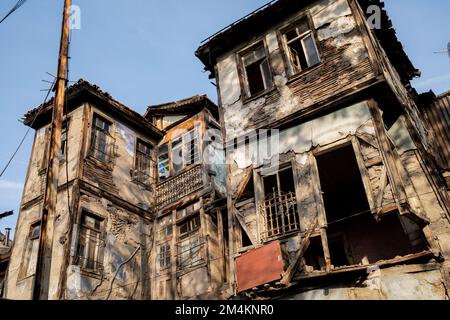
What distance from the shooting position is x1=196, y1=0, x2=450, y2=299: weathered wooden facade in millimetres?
7535

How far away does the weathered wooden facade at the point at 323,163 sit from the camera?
754 cm

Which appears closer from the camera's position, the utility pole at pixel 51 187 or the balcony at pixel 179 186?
the utility pole at pixel 51 187

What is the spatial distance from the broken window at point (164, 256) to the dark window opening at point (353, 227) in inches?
220

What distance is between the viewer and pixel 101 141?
14305 mm

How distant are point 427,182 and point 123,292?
897cm

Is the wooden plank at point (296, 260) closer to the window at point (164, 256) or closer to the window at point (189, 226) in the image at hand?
the window at point (189, 226)

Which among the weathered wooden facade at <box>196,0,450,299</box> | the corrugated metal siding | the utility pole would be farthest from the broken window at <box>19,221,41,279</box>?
the corrugated metal siding

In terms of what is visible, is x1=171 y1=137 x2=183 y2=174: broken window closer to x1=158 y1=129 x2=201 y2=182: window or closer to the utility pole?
x1=158 y1=129 x2=201 y2=182: window

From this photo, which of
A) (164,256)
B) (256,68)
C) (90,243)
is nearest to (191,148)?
(164,256)

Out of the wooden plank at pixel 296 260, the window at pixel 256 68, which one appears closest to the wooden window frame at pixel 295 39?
the window at pixel 256 68

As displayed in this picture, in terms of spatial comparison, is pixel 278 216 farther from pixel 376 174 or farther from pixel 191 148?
pixel 191 148

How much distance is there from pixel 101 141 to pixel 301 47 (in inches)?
300

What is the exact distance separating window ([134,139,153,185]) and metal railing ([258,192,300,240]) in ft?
23.0

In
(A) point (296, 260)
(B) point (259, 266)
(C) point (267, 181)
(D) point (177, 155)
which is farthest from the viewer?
(D) point (177, 155)
